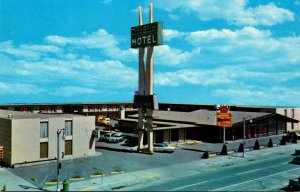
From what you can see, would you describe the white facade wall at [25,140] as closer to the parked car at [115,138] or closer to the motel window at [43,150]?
the motel window at [43,150]

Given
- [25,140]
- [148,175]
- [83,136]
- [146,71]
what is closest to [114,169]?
[148,175]

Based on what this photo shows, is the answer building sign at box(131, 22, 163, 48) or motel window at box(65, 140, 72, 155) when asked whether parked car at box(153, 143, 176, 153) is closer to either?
motel window at box(65, 140, 72, 155)

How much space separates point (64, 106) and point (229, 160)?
66060 millimetres

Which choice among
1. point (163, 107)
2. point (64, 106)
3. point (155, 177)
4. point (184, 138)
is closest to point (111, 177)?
point (155, 177)

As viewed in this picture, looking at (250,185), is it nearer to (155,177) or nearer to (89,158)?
(155,177)

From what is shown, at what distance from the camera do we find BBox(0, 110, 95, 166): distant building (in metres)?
48.3

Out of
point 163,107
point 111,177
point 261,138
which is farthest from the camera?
point 163,107

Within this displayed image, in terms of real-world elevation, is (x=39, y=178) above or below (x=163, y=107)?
below

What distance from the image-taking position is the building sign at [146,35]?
55.6 meters

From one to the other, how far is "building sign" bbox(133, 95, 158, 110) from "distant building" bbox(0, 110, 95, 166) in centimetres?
850

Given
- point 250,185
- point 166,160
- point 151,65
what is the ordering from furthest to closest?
point 151,65 < point 166,160 < point 250,185

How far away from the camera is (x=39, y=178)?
4134cm

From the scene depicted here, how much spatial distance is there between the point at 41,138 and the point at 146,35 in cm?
2284

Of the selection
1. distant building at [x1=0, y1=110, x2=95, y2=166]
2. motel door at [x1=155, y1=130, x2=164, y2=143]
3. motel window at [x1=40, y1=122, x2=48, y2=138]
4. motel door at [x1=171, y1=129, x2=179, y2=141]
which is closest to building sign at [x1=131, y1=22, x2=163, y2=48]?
distant building at [x1=0, y1=110, x2=95, y2=166]
